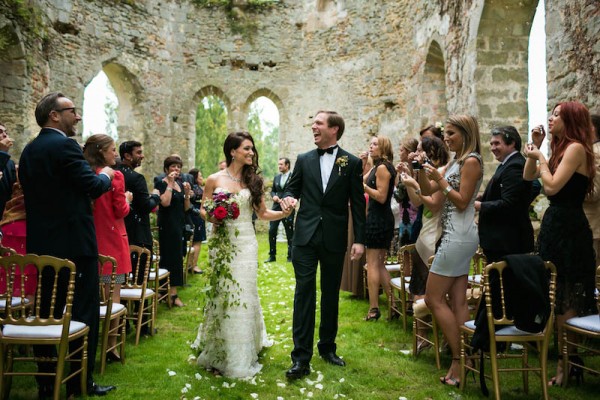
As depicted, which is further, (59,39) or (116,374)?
(59,39)

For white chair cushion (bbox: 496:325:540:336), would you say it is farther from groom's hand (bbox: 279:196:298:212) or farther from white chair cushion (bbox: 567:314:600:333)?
groom's hand (bbox: 279:196:298:212)

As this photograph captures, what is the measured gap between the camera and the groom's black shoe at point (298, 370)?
390 cm

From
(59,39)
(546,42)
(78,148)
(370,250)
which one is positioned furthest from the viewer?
(59,39)

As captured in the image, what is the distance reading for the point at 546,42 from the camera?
6.50 metres

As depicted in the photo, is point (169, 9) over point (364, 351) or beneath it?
over

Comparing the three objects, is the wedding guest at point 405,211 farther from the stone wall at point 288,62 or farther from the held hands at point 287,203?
the held hands at point 287,203

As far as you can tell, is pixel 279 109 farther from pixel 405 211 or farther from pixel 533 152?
pixel 533 152

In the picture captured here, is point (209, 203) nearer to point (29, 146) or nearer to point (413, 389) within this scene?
point (29, 146)

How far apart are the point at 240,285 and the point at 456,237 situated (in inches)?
69.5

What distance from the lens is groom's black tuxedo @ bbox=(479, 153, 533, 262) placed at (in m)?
3.86

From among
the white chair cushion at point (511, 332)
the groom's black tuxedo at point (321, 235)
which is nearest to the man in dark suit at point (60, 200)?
the groom's black tuxedo at point (321, 235)

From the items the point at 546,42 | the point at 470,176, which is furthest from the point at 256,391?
the point at 546,42

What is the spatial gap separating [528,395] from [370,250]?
8.52 feet

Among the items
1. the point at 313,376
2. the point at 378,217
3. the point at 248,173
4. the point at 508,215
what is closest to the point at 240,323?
the point at 313,376
